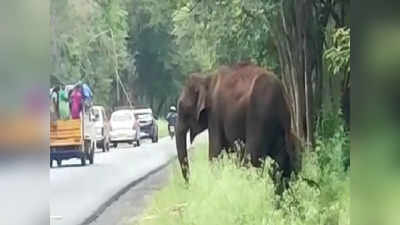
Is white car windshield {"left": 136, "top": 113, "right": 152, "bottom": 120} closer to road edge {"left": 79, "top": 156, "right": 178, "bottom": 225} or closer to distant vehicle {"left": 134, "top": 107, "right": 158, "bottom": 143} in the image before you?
distant vehicle {"left": 134, "top": 107, "right": 158, "bottom": 143}

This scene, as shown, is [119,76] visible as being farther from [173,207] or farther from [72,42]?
[173,207]

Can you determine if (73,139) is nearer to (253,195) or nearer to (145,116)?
(145,116)

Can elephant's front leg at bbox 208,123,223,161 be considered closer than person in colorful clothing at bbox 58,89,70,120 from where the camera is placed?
No

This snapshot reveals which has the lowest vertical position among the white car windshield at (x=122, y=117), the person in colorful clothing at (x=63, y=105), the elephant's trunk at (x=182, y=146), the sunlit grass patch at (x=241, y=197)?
the sunlit grass patch at (x=241, y=197)

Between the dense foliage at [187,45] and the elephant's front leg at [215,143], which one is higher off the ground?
the dense foliage at [187,45]

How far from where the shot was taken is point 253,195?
235cm

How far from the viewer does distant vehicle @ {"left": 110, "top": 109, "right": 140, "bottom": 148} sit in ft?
7.78

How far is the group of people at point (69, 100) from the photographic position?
2.26 m

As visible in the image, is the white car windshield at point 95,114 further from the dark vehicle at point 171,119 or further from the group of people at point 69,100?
the dark vehicle at point 171,119

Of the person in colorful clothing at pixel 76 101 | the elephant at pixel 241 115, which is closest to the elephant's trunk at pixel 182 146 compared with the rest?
the elephant at pixel 241 115

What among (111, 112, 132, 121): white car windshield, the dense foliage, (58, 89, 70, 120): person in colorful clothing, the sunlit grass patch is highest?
the dense foliage

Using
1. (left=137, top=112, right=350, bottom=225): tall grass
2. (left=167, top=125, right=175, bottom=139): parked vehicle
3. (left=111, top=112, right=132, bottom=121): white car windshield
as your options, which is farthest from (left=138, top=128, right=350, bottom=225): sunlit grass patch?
(left=111, top=112, right=132, bottom=121): white car windshield

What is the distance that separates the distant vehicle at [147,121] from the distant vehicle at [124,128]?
2 cm

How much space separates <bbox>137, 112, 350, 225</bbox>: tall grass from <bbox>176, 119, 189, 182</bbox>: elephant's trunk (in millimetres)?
22
